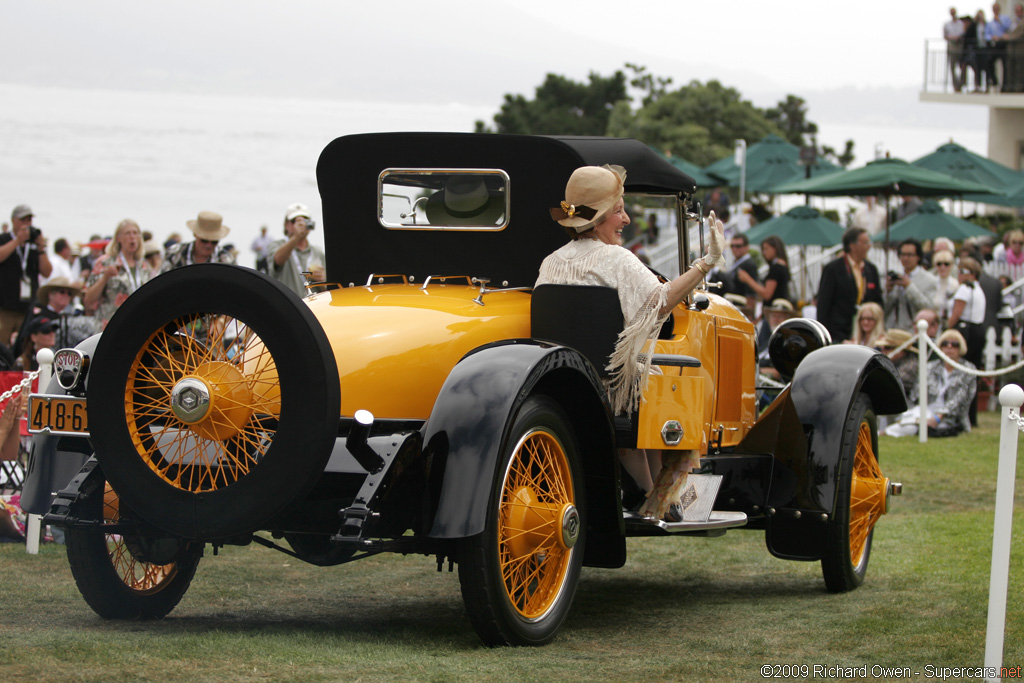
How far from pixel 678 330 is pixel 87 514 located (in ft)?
9.58

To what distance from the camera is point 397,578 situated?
6.93m

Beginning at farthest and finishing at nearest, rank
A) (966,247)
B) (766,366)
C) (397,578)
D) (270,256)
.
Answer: (966,247)
(766,366)
(270,256)
(397,578)

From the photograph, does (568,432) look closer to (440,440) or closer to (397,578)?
(440,440)

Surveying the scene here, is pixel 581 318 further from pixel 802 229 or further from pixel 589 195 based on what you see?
pixel 802 229

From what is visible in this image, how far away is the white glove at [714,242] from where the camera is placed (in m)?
5.16

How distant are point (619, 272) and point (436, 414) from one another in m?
1.28

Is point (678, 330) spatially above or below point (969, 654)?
above

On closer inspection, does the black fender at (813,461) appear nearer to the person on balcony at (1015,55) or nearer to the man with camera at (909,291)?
the man with camera at (909,291)

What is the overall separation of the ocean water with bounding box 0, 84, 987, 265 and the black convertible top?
1410 inches

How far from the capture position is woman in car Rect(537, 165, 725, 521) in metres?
5.38

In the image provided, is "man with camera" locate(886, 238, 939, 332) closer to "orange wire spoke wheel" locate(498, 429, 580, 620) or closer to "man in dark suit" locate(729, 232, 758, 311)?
"man in dark suit" locate(729, 232, 758, 311)

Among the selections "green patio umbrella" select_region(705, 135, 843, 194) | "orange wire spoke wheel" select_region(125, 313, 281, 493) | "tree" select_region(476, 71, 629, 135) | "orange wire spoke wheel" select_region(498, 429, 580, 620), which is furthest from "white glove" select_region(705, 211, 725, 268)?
"tree" select_region(476, 71, 629, 135)

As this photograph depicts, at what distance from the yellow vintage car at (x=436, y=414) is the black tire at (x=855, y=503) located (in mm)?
16

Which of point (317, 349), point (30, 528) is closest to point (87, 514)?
point (317, 349)
